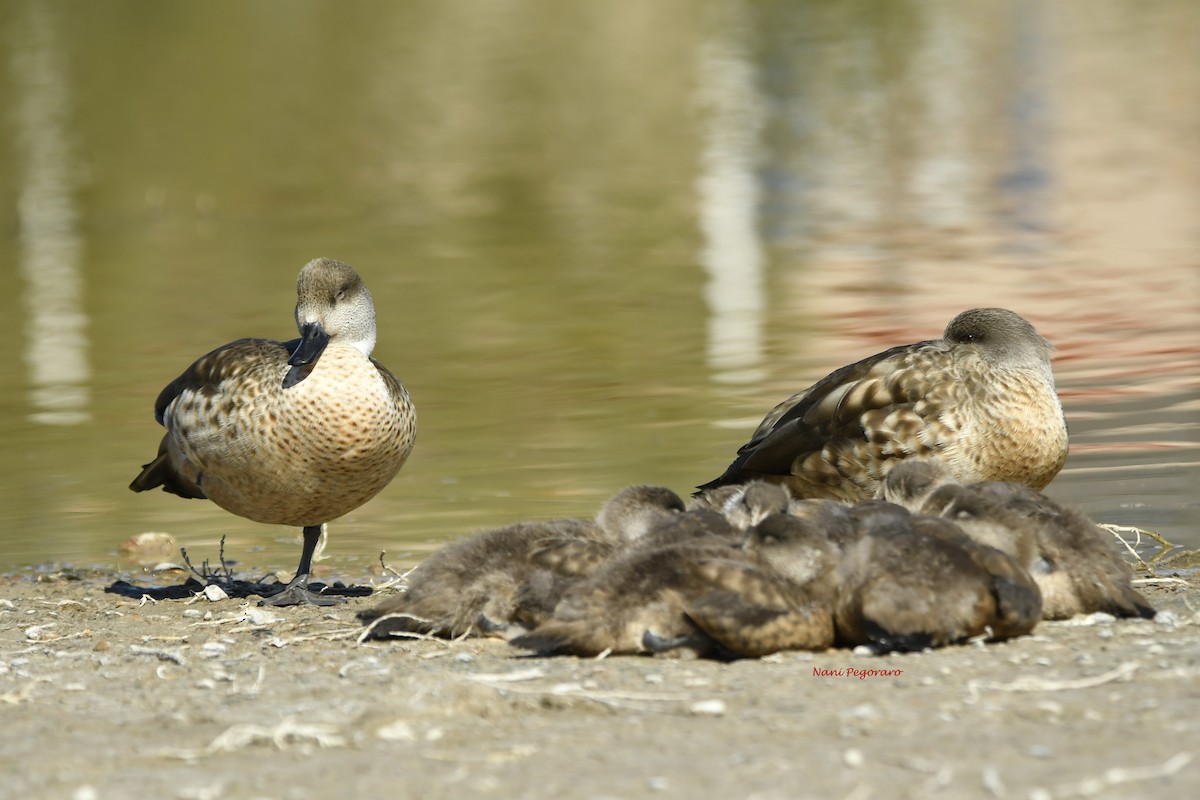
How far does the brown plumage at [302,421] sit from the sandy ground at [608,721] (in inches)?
47.1

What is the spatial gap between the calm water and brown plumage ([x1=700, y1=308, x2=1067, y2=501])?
1.21m

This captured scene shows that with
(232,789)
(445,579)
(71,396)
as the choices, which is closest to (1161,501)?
(445,579)

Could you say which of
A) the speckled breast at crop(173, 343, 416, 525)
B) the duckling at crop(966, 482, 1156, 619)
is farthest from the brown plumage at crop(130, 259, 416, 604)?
the duckling at crop(966, 482, 1156, 619)

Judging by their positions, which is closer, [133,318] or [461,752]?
[461,752]

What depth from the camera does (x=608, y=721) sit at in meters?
5.38

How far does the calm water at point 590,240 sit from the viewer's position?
35.2 feet

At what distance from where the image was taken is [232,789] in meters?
4.86

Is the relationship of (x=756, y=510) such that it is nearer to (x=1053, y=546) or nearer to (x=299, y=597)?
(x=1053, y=546)

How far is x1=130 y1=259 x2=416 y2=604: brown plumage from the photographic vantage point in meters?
7.77

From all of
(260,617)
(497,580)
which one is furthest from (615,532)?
(260,617)

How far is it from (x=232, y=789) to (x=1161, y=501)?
550 cm

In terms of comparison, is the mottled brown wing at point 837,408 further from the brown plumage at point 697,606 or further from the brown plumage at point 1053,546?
the brown plumage at point 697,606

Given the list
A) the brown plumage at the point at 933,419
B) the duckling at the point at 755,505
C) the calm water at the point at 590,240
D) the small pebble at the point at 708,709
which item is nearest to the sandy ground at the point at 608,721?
the small pebble at the point at 708,709

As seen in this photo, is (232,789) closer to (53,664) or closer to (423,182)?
(53,664)
